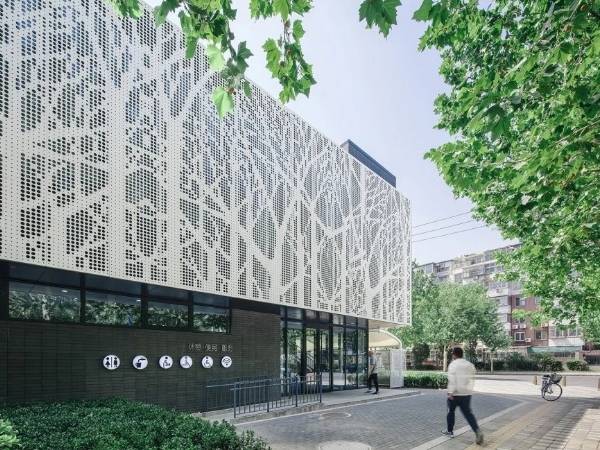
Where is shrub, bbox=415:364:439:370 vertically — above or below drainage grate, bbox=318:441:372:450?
below

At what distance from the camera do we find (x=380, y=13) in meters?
3.73

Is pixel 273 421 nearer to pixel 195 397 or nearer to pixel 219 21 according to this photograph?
pixel 195 397

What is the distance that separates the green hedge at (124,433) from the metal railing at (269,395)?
5.98m

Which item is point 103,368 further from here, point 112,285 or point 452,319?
point 452,319

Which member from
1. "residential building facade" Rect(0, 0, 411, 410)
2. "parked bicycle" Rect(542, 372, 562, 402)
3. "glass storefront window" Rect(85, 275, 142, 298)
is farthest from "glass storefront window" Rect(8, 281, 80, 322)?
"parked bicycle" Rect(542, 372, 562, 402)

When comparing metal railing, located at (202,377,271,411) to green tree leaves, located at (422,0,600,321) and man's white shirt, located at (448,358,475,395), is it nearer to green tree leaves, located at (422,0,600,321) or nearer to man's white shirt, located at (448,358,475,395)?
man's white shirt, located at (448,358,475,395)

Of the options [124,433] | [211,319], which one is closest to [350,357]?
[211,319]

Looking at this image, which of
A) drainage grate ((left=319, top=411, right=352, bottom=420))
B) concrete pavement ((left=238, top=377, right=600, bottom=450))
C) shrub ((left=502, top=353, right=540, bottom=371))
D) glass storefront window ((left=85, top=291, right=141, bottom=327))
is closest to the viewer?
concrete pavement ((left=238, top=377, right=600, bottom=450))

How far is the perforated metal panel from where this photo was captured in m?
8.80

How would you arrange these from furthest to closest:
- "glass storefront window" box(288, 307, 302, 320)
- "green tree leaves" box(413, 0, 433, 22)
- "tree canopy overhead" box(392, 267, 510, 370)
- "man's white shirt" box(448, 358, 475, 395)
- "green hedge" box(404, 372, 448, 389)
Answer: "tree canopy overhead" box(392, 267, 510, 370), "green hedge" box(404, 372, 448, 389), "glass storefront window" box(288, 307, 302, 320), "man's white shirt" box(448, 358, 475, 395), "green tree leaves" box(413, 0, 433, 22)

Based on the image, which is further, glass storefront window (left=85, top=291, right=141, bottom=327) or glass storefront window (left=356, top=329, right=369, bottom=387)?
glass storefront window (left=356, top=329, right=369, bottom=387)

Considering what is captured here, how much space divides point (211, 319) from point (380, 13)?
39.1ft

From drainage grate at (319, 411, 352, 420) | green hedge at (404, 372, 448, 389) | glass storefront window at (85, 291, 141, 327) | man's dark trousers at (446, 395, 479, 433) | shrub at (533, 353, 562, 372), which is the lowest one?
shrub at (533, 353, 562, 372)

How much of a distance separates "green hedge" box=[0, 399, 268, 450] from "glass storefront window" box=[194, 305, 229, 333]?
274 inches
